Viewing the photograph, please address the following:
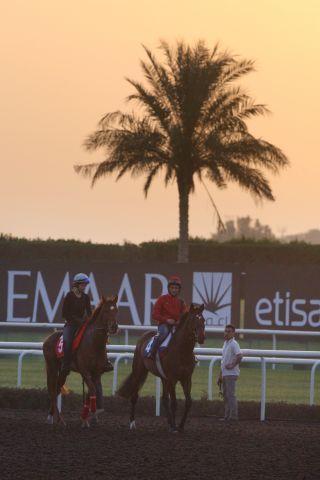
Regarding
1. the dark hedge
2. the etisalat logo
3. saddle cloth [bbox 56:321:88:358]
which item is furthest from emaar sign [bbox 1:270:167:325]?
saddle cloth [bbox 56:321:88:358]

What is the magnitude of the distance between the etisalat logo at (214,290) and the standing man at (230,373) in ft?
35.7

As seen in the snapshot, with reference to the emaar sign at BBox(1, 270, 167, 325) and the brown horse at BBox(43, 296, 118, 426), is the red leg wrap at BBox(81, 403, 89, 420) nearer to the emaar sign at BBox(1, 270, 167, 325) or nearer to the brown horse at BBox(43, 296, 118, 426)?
the brown horse at BBox(43, 296, 118, 426)

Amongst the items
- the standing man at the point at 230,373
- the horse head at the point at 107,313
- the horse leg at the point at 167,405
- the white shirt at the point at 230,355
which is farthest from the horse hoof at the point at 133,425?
the white shirt at the point at 230,355

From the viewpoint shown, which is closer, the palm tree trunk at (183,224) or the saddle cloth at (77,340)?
the saddle cloth at (77,340)

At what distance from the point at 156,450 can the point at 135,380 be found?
263 centimetres

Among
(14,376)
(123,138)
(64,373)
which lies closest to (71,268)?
(14,376)

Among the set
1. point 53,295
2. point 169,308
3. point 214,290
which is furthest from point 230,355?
point 53,295

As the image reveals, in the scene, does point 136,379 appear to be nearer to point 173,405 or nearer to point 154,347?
point 154,347

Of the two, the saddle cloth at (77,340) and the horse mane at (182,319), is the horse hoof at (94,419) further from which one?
the horse mane at (182,319)

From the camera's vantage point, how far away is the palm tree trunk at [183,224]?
111ft

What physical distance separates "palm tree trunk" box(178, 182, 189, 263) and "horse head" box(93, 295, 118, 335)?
794 inches

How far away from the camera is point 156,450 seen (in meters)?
11.3

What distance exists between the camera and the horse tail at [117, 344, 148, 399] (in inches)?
547

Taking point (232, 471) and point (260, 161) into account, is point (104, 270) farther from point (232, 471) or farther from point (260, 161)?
point (232, 471)
